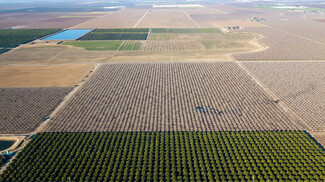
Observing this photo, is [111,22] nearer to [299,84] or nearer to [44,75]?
[44,75]

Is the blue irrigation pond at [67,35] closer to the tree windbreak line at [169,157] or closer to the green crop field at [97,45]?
the green crop field at [97,45]

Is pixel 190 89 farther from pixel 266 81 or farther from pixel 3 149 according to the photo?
pixel 3 149

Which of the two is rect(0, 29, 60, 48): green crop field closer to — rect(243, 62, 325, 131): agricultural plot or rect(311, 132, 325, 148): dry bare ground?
rect(243, 62, 325, 131): agricultural plot

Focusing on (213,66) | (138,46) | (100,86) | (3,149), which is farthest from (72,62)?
(213,66)

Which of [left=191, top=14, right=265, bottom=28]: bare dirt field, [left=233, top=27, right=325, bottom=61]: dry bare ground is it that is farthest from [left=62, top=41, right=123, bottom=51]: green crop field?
[left=191, top=14, right=265, bottom=28]: bare dirt field

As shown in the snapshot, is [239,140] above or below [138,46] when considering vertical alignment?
below

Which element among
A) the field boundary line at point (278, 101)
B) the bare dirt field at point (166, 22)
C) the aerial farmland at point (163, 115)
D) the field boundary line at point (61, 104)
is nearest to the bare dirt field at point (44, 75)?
the aerial farmland at point (163, 115)

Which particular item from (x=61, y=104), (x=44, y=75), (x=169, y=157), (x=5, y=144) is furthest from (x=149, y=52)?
(x=5, y=144)
